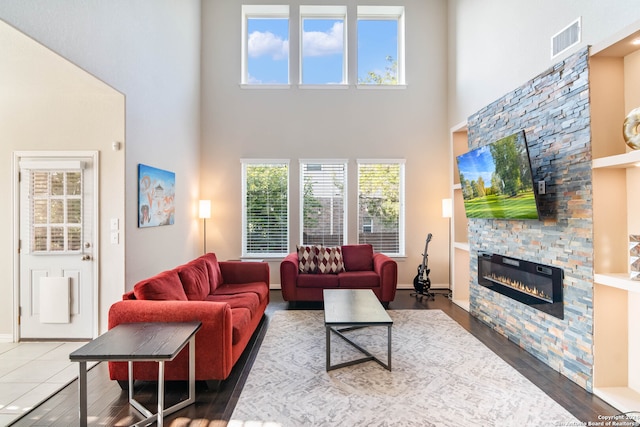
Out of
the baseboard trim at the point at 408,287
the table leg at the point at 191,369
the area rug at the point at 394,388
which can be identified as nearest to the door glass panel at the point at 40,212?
the table leg at the point at 191,369

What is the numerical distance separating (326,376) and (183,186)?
3.85m

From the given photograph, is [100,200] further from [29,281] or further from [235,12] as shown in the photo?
[235,12]

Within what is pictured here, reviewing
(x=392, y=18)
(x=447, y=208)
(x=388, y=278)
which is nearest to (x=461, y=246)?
(x=447, y=208)

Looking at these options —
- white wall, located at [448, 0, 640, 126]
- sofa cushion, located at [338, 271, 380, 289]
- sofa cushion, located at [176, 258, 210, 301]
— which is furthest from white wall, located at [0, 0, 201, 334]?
white wall, located at [448, 0, 640, 126]

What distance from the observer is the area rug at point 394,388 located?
7.33 ft

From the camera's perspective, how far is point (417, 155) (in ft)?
19.6

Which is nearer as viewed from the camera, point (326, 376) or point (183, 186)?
point (326, 376)

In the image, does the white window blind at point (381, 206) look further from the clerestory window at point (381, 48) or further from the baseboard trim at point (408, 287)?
the clerestory window at point (381, 48)

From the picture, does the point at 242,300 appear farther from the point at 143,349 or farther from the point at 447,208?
the point at 447,208

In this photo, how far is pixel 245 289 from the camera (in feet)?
13.2

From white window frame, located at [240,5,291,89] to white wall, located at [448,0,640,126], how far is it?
3078mm

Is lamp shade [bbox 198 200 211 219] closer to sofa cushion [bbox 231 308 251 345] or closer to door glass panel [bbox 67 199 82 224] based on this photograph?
door glass panel [bbox 67 199 82 224]

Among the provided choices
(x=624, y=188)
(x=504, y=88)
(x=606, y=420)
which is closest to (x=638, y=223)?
(x=624, y=188)

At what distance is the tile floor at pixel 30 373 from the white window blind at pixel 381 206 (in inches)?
180
